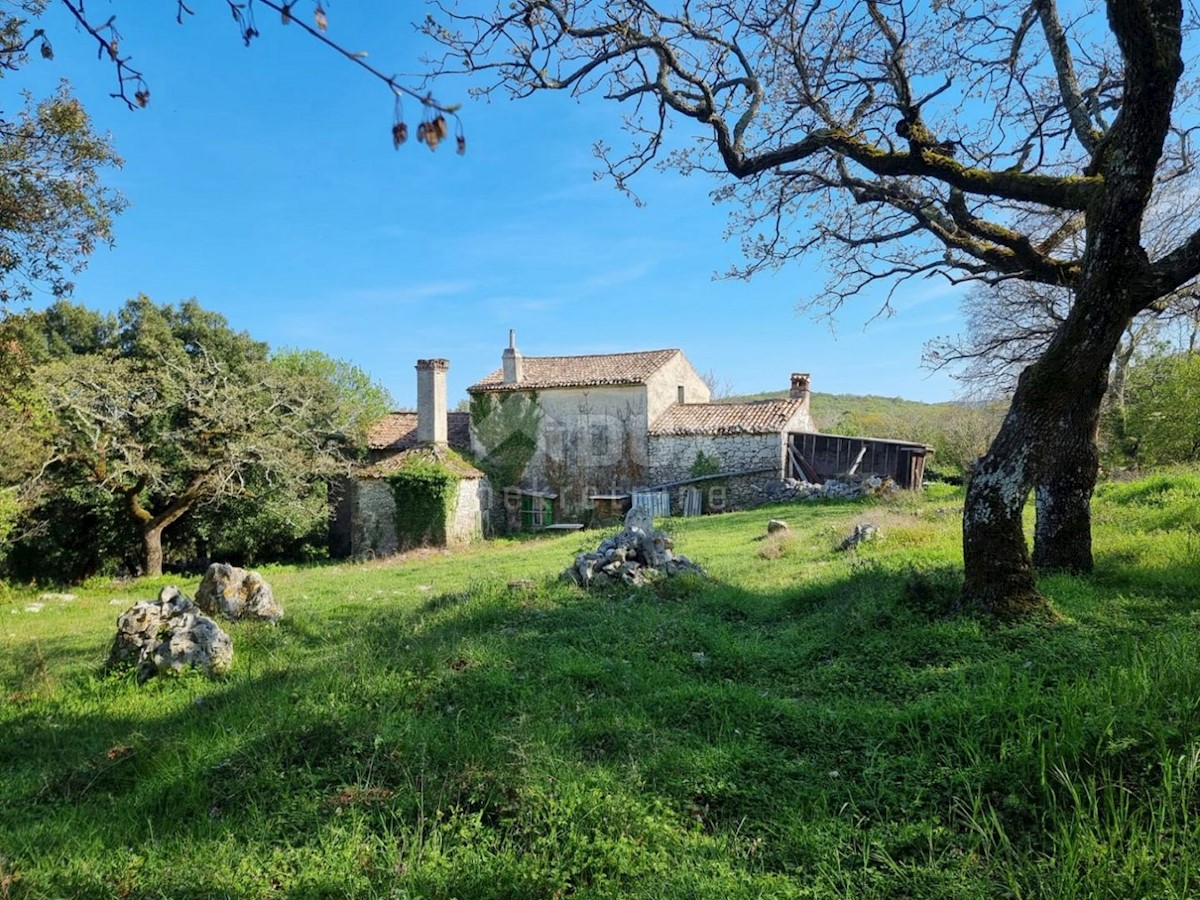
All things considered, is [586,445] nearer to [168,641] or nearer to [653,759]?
[168,641]

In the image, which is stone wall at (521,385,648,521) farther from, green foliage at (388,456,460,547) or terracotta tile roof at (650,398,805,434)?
green foliage at (388,456,460,547)

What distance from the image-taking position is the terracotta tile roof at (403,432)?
26172 millimetres

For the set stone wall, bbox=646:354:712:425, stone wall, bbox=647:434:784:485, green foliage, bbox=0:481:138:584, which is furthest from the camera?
stone wall, bbox=646:354:712:425

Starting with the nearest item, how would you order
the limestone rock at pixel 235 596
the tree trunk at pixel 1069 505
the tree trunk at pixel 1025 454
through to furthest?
1. the tree trunk at pixel 1025 454
2. the tree trunk at pixel 1069 505
3. the limestone rock at pixel 235 596

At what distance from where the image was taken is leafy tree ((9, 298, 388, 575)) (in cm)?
1678

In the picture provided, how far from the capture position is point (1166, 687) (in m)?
3.43

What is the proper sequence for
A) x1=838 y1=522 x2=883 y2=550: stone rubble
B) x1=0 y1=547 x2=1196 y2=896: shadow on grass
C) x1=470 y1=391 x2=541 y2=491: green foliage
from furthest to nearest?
x1=470 y1=391 x2=541 y2=491: green foliage → x1=838 y1=522 x2=883 y2=550: stone rubble → x1=0 y1=547 x2=1196 y2=896: shadow on grass

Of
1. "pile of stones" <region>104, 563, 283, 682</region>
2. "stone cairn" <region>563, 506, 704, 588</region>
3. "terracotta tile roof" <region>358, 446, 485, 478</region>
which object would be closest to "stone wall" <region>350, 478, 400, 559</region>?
"terracotta tile roof" <region>358, 446, 485, 478</region>

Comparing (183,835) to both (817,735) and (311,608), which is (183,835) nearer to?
(817,735)

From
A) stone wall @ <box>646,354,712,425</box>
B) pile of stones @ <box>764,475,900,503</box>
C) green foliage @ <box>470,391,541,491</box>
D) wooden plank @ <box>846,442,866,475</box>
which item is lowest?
pile of stones @ <box>764,475,900,503</box>

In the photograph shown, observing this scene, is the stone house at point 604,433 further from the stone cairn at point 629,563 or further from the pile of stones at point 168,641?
the pile of stones at point 168,641

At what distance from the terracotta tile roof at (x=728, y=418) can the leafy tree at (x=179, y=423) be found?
1329 cm

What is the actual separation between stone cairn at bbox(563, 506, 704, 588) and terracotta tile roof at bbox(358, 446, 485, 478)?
15865 mm

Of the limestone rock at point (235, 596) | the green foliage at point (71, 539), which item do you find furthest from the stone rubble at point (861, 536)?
the green foliage at point (71, 539)
